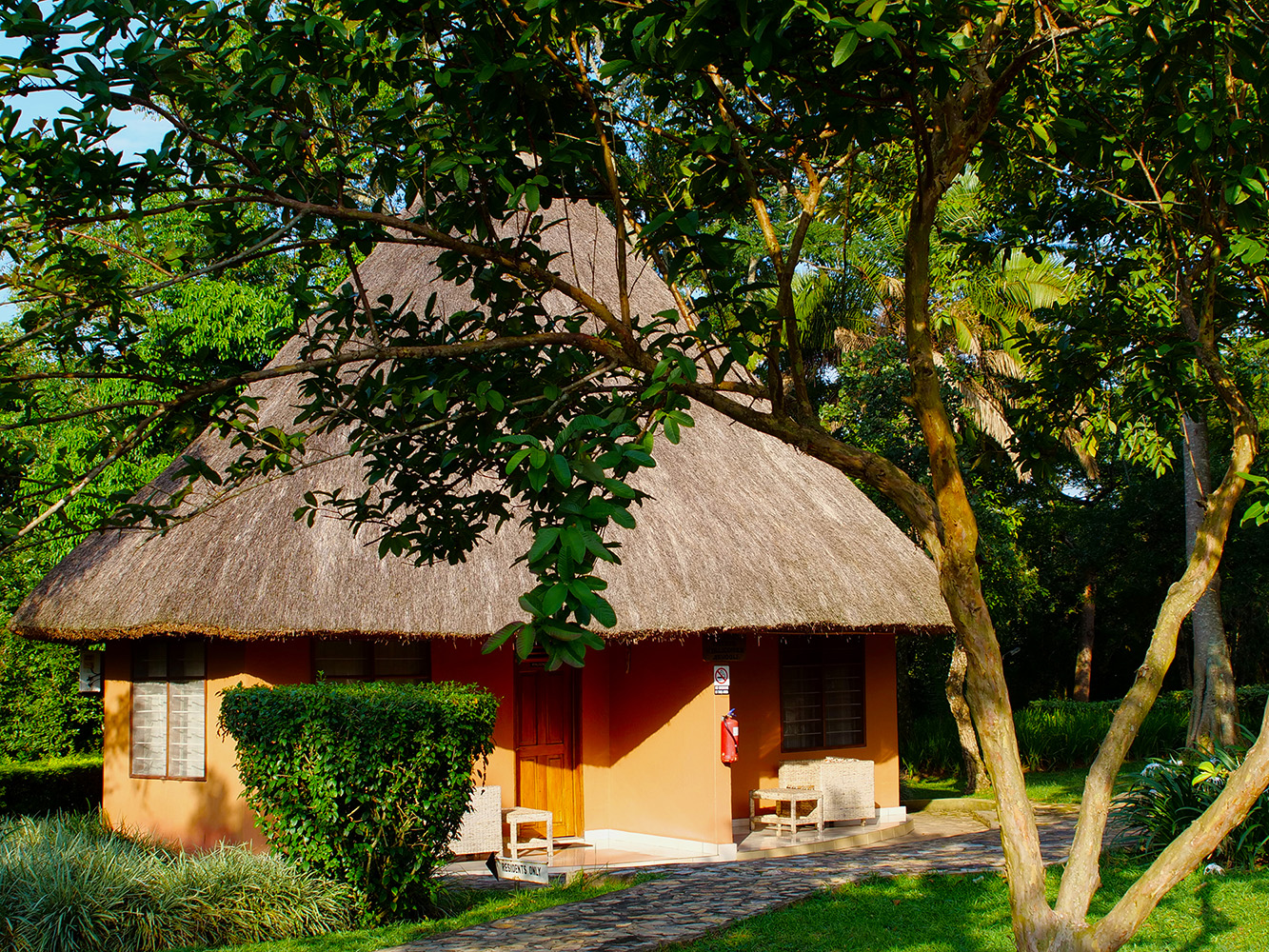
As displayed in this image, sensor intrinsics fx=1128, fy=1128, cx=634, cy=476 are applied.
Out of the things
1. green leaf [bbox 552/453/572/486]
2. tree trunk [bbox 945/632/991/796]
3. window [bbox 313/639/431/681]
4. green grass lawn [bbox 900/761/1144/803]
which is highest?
green leaf [bbox 552/453/572/486]

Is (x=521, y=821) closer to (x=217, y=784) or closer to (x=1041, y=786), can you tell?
(x=217, y=784)

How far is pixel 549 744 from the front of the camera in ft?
38.8

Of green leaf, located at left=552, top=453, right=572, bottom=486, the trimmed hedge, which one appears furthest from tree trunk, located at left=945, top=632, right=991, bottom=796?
green leaf, located at left=552, top=453, right=572, bottom=486

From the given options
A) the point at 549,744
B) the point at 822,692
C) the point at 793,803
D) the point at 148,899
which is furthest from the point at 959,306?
the point at 148,899

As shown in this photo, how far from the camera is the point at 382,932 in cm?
775

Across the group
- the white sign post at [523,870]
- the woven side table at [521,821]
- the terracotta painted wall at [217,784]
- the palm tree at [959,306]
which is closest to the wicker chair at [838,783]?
the woven side table at [521,821]

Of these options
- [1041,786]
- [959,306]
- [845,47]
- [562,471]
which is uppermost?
[959,306]

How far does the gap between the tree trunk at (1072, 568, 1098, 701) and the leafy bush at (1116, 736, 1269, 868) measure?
15532mm

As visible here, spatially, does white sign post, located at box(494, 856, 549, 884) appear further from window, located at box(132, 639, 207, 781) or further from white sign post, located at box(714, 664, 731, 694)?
window, located at box(132, 639, 207, 781)

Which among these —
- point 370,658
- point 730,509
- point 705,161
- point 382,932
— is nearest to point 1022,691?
point 730,509

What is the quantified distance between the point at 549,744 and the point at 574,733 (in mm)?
312

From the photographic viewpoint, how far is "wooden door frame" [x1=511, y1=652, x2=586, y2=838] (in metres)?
11.5

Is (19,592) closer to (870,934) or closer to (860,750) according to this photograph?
(860,750)

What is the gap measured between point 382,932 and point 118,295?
5.06 meters
